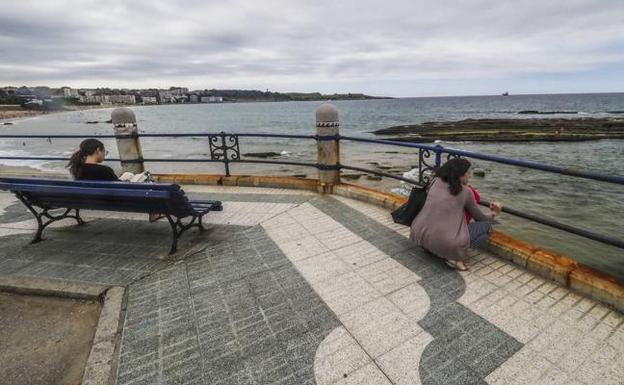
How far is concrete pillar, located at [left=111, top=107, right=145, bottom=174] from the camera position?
7023mm

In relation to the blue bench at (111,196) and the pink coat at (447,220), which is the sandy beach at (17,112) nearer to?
the blue bench at (111,196)

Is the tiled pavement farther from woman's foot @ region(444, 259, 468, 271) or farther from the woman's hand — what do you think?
the woman's hand

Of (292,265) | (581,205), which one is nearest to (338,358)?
(292,265)

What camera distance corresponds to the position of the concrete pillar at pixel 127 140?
702 cm

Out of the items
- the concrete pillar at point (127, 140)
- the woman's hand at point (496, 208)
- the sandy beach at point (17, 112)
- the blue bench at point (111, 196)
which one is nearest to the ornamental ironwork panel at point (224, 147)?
the concrete pillar at point (127, 140)

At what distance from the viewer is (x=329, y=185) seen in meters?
6.63

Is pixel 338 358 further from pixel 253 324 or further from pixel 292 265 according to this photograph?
pixel 292 265

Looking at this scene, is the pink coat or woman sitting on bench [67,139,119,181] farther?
woman sitting on bench [67,139,119,181]

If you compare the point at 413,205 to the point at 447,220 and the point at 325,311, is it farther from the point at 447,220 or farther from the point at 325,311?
the point at 325,311

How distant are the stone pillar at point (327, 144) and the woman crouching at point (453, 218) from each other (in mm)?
2846

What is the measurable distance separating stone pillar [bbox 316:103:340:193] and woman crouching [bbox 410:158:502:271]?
9.34ft

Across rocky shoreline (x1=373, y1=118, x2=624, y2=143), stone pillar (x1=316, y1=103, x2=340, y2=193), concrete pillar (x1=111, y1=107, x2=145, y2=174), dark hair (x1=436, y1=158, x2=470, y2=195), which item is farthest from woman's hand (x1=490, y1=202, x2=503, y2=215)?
rocky shoreline (x1=373, y1=118, x2=624, y2=143)

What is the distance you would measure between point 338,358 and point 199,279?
5.75 feet

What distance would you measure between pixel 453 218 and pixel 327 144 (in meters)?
3.23
